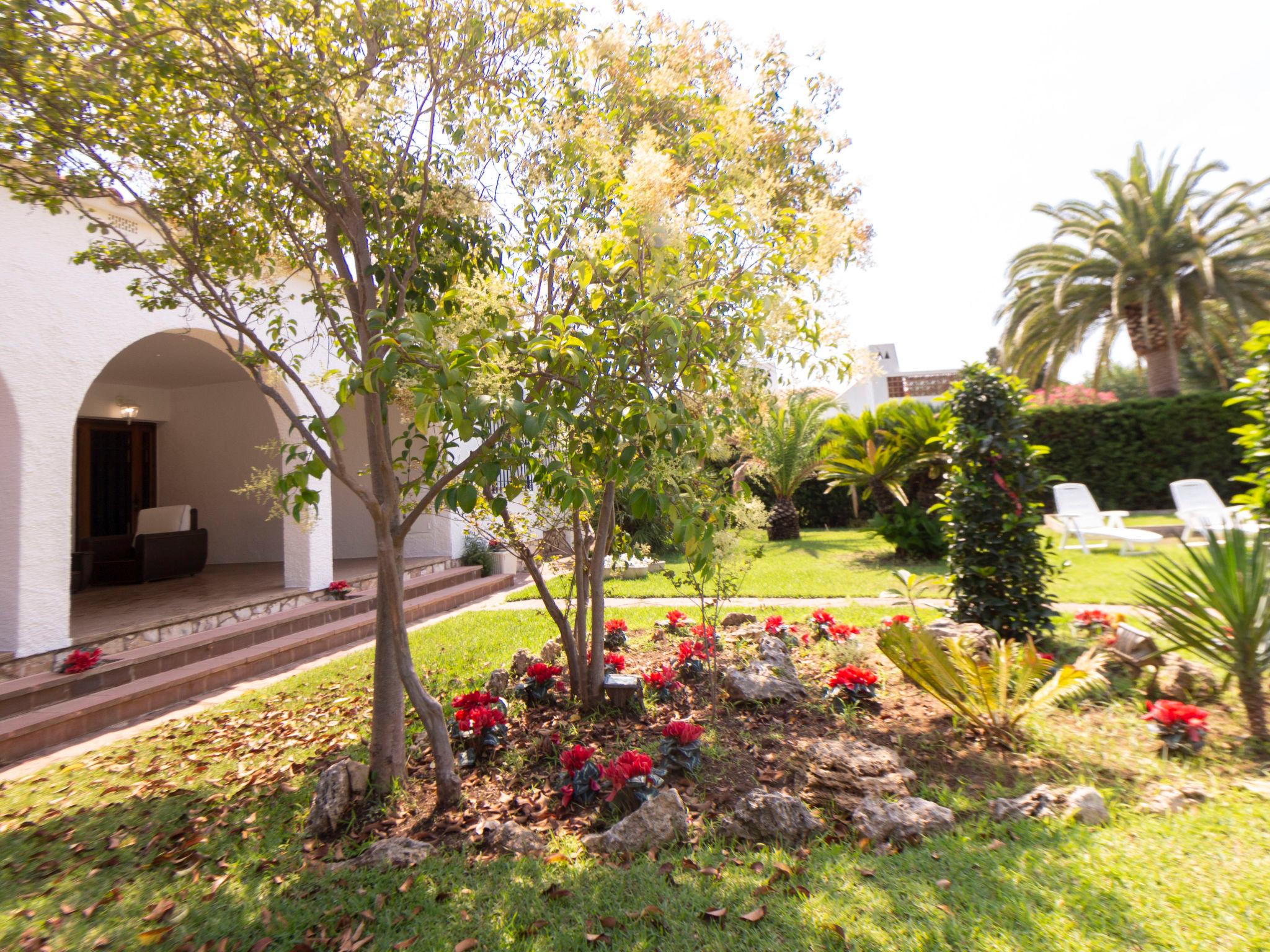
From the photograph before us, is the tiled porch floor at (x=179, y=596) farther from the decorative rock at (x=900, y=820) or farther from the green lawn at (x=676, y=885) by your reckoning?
the decorative rock at (x=900, y=820)

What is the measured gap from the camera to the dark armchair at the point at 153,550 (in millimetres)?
9062

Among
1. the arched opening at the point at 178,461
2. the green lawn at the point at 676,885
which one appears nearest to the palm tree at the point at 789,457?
the arched opening at the point at 178,461

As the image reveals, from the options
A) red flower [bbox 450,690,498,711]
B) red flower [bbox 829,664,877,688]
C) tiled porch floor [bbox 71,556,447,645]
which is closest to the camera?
red flower [bbox 450,690,498,711]

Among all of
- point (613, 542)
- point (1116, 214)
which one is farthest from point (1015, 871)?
point (1116, 214)

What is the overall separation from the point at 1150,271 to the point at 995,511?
45.6 ft

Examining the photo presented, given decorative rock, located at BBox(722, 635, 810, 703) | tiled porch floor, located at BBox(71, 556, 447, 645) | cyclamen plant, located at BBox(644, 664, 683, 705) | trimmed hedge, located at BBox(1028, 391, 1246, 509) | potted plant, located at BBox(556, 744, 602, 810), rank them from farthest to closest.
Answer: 1. trimmed hedge, located at BBox(1028, 391, 1246, 509)
2. tiled porch floor, located at BBox(71, 556, 447, 645)
3. cyclamen plant, located at BBox(644, 664, 683, 705)
4. decorative rock, located at BBox(722, 635, 810, 703)
5. potted plant, located at BBox(556, 744, 602, 810)

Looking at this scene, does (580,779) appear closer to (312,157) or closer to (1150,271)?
(312,157)

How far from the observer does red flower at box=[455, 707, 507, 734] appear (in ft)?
12.6

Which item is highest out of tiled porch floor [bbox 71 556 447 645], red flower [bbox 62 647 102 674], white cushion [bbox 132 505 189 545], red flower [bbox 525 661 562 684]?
white cushion [bbox 132 505 189 545]

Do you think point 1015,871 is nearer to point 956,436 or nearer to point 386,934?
point 386,934

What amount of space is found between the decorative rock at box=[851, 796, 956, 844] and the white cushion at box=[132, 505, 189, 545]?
10724mm

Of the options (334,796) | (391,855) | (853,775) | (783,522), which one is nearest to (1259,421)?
(853,775)

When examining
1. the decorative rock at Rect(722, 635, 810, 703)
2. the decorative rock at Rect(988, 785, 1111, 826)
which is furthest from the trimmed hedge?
the decorative rock at Rect(988, 785, 1111, 826)

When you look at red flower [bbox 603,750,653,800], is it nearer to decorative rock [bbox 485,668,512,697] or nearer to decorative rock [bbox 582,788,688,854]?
decorative rock [bbox 582,788,688,854]
